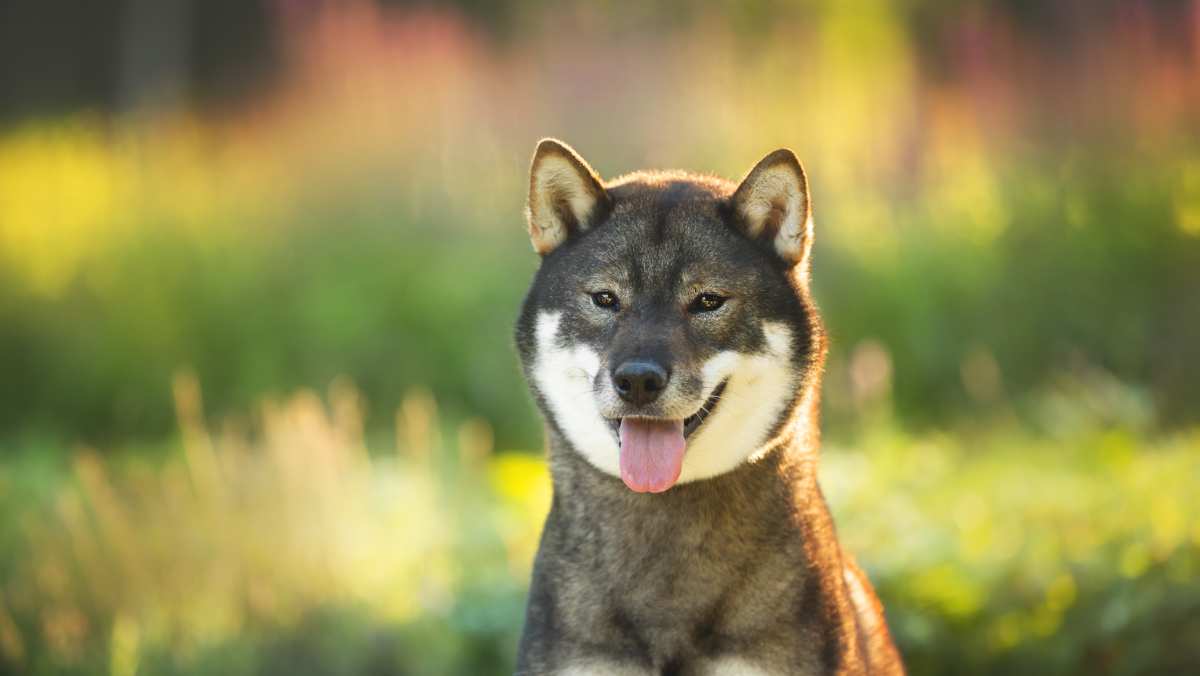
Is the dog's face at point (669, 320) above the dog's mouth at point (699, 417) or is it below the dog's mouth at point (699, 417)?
above

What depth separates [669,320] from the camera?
3.56 metres

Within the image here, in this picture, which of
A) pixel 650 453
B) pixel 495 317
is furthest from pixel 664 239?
pixel 495 317

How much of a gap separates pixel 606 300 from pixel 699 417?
381 mm

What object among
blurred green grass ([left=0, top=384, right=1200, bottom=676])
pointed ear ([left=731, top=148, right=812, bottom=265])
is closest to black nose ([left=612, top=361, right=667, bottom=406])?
pointed ear ([left=731, top=148, right=812, bottom=265])

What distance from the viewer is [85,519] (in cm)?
618

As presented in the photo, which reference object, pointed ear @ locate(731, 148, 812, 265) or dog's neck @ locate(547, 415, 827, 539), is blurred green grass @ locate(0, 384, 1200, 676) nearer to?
dog's neck @ locate(547, 415, 827, 539)

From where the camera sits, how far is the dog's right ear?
3740 millimetres

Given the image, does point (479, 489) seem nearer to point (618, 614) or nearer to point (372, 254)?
A: point (372, 254)

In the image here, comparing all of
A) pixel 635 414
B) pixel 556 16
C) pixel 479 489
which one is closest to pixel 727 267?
pixel 635 414

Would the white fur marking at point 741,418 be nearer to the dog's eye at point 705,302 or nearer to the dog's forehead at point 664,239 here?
the dog's eye at point 705,302

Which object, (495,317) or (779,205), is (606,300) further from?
(495,317)

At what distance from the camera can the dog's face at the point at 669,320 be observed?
11.4ft

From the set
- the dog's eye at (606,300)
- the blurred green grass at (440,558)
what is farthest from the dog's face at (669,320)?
the blurred green grass at (440,558)

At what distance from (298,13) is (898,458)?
20.5ft
